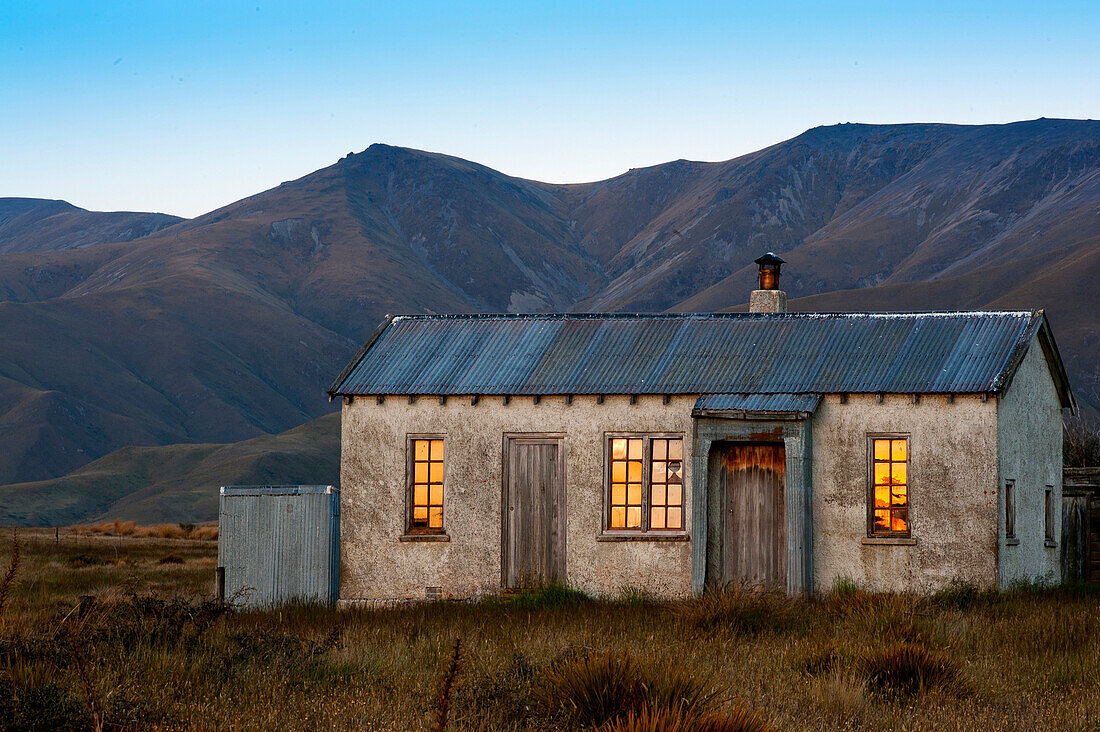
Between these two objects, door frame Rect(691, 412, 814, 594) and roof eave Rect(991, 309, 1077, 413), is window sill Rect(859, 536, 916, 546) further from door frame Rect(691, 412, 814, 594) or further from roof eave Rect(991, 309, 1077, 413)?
roof eave Rect(991, 309, 1077, 413)

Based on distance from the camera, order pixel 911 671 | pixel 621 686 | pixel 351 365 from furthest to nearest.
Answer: pixel 351 365, pixel 911 671, pixel 621 686

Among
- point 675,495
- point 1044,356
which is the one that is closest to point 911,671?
point 675,495

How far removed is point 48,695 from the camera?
290 inches

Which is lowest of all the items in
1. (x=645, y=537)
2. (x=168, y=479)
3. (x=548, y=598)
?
(x=168, y=479)

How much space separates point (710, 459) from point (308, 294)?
14369 cm

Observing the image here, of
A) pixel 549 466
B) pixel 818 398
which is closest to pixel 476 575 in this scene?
pixel 549 466

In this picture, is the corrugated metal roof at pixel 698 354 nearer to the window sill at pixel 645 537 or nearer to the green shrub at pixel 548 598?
the window sill at pixel 645 537

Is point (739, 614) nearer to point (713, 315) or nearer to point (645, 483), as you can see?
point (645, 483)

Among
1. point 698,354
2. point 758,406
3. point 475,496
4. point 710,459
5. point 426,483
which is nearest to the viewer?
point 758,406

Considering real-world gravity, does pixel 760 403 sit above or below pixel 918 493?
above

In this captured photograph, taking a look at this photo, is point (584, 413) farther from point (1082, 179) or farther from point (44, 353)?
point (1082, 179)

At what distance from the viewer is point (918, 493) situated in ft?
52.8

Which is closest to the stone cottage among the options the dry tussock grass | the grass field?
the grass field

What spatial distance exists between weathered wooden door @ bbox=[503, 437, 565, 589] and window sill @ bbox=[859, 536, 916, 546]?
161 inches
